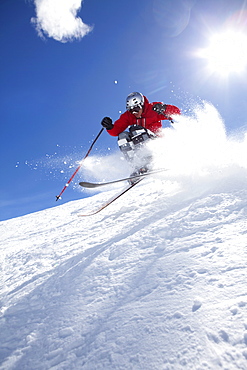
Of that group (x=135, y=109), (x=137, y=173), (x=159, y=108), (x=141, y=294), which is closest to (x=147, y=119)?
(x=135, y=109)

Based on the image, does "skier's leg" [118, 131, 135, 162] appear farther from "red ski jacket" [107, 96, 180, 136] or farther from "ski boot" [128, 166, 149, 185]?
"red ski jacket" [107, 96, 180, 136]

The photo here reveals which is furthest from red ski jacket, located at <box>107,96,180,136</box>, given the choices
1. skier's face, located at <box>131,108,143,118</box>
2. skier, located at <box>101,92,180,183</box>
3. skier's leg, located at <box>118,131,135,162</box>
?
skier's leg, located at <box>118,131,135,162</box>

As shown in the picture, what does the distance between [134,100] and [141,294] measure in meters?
5.58

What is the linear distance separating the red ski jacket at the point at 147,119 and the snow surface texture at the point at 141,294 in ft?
10.1

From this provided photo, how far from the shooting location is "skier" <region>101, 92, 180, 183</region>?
5.96m

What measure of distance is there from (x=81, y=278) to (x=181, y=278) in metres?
1.31

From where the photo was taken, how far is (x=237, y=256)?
205cm

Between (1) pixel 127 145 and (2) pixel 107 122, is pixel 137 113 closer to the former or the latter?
(2) pixel 107 122

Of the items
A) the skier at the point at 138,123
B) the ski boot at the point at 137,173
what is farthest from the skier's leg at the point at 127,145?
the ski boot at the point at 137,173

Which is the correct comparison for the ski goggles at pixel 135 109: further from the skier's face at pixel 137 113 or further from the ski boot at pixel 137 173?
the ski boot at pixel 137 173

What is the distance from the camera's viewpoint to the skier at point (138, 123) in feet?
19.5

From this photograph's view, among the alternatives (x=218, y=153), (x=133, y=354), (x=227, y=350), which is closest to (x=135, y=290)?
(x=133, y=354)

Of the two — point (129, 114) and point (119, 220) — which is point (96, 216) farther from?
point (129, 114)

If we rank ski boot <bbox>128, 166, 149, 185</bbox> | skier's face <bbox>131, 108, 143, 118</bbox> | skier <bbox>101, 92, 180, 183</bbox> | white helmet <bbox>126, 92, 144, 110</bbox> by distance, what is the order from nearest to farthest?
ski boot <bbox>128, 166, 149, 185</bbox> < skier <bbox>101, 92, 180, 183</bbox> < white helmet <bbox>126, 92, 144, 110</bbox> < skier's face <bbox>131, 108, 143, 118</bbox>
